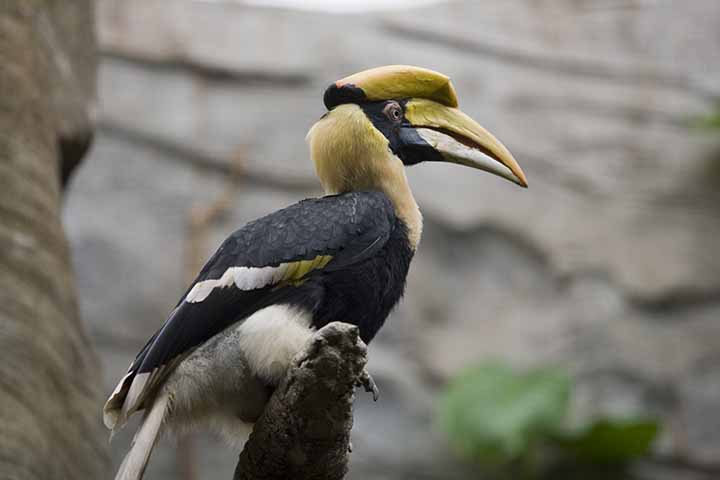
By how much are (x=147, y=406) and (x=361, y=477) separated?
2989 mm

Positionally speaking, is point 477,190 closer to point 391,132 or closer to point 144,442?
point 391,132

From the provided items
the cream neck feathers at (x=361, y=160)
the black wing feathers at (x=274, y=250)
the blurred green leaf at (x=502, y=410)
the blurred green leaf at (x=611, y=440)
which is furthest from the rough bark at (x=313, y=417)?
the blurred green leaf at (x=611, y=440)

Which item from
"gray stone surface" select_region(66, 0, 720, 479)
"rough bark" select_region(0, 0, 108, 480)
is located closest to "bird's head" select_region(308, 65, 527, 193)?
"rough bark" select_region(0, 0, 108, 480)

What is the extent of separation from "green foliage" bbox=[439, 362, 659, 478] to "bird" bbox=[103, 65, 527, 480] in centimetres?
261

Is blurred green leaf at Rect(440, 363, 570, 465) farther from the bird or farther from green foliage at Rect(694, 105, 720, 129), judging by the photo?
the bird

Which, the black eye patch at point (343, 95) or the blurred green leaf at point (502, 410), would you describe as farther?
the blurred green leaf at point (502, 410)

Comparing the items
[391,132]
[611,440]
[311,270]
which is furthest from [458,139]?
[611,440]

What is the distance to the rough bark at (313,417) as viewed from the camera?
76.6 inches

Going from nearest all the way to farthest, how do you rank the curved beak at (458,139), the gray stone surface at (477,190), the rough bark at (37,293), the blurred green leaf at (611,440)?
the curved beak at (458,139)
the rough bark at (37,293)
the blurred green leaf at (611,440)
the gray stone surface at (477,190)

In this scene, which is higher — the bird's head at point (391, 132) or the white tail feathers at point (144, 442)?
the bird's head at point (391, 132)

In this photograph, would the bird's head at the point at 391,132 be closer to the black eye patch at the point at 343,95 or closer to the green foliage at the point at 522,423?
the black eye patch at the point at 343,95

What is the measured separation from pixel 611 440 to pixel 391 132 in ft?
9.55

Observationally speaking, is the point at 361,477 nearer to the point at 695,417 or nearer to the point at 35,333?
the point at 695,417

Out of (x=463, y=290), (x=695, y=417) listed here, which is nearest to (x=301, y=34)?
(x=463, y=290)
